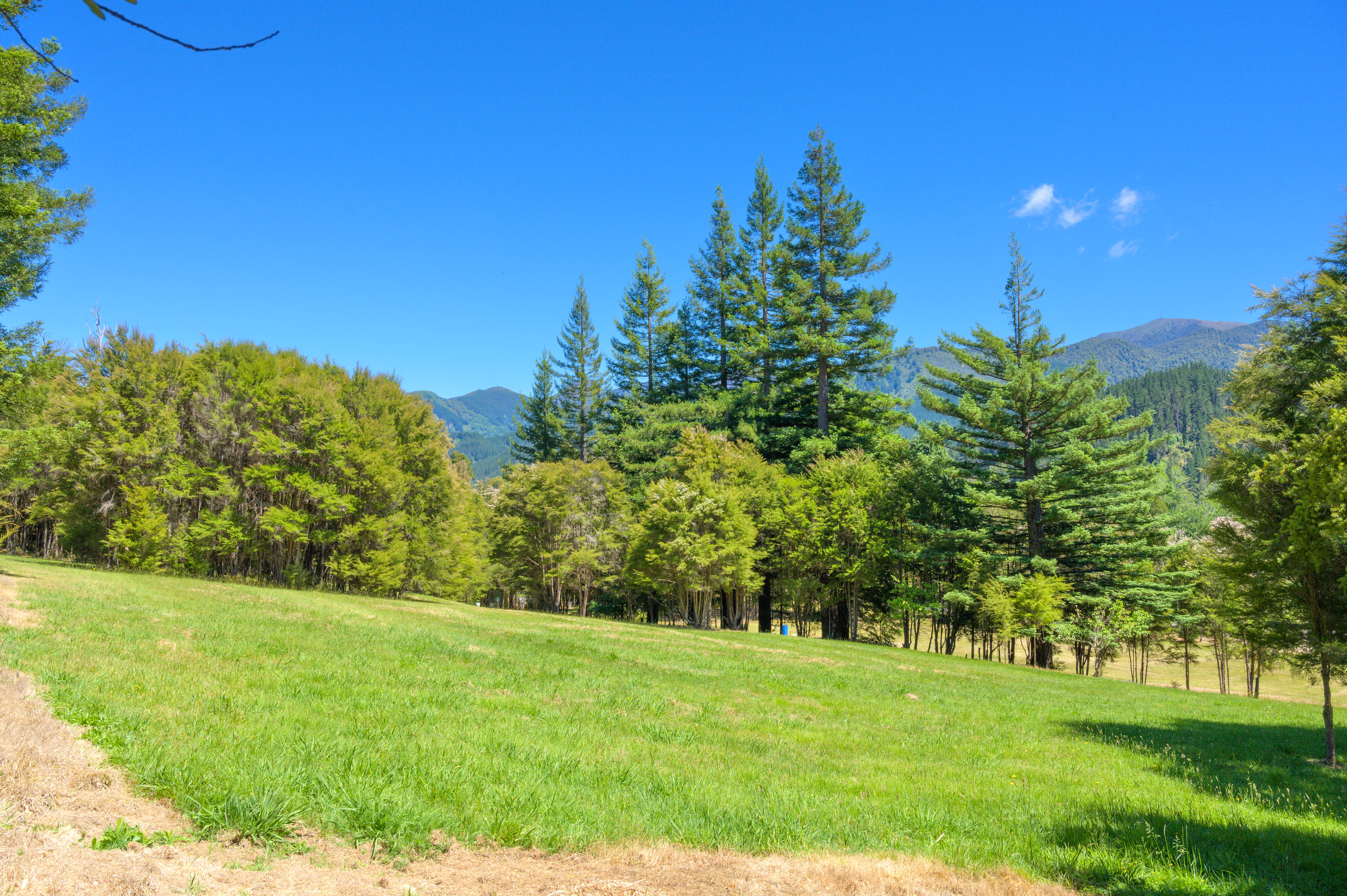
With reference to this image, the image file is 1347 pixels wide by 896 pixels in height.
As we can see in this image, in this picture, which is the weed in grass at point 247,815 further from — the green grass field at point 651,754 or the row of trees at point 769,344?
the row of trees at point 769,344

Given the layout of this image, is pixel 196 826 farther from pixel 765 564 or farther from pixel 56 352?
pixel 765 564

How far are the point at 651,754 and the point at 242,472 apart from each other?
1171 inches

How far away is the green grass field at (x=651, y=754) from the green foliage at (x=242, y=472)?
14765 millimetres

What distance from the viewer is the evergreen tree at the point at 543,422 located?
54.8 m

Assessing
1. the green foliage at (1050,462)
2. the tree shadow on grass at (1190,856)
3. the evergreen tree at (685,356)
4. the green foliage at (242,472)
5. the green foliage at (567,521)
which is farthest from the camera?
the evergreen tree at (685,356)

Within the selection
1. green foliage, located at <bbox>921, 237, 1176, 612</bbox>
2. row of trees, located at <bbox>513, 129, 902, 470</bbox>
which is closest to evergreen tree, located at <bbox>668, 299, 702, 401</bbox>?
row of trees, located at <bbox>513, 129, 902, 470</bbox>

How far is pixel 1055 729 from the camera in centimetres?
1179

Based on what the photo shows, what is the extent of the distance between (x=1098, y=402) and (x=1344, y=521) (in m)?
26.8

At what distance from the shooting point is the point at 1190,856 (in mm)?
5332

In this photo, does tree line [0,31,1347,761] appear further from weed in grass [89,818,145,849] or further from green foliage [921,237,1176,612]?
weed in grass [89,818,145,849]

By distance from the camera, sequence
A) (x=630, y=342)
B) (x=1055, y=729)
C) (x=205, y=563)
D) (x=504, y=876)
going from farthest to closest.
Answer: (x=630, y=342)
(x=205, y=563)
(x=1055, y=729)
(x=504, y=876)

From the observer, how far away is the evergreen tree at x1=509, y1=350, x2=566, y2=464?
5475 centimetres

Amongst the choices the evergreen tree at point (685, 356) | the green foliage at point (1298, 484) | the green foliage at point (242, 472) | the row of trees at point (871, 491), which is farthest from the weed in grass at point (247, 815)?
the evergreen tree at point (685, 356)

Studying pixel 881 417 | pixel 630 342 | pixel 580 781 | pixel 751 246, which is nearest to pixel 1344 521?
pixel 580 781
